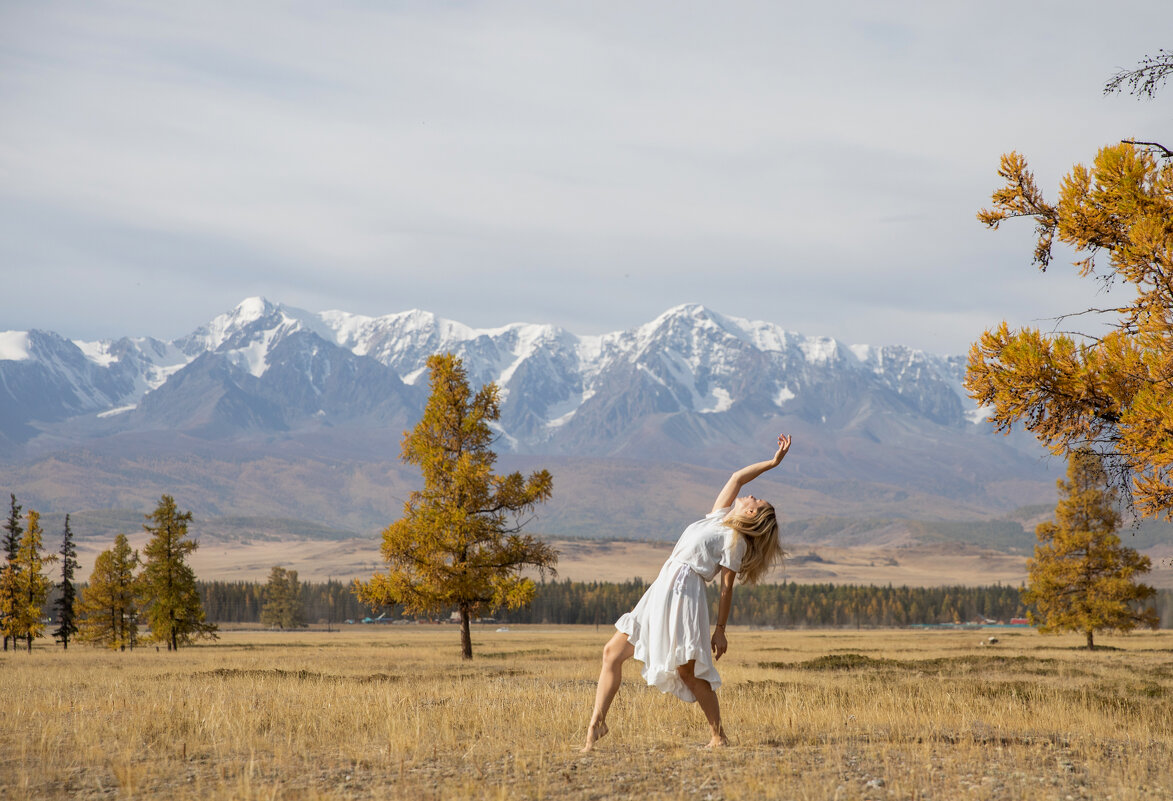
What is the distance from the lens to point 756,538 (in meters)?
8.38

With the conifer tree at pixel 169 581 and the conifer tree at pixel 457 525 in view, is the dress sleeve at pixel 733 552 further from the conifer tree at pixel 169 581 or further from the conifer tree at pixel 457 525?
the conifer tree at pixel 169 581

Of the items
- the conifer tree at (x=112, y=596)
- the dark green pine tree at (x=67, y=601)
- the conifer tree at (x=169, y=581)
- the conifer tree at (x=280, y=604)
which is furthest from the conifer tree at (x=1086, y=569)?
the conifer tree at (x=280, y=604)

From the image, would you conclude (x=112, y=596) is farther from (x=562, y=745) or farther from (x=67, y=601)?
(x=562, y=745)

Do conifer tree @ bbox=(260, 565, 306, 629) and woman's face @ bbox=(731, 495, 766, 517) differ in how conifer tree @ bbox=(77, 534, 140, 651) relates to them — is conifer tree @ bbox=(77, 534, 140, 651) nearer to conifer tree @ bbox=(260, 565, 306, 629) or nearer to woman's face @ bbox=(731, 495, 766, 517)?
woman's face @ bbox=(731, 495, 766, 517)

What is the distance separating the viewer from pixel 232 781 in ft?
24.3

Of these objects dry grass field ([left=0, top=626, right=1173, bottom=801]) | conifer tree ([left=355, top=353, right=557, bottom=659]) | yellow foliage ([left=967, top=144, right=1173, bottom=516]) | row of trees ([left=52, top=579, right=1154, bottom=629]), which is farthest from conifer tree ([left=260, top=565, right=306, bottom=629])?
yellow foliage ([left=967, top=144, right=1173, bottom=516])

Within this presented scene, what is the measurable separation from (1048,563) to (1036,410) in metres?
34.5

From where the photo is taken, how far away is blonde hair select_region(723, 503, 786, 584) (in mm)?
8305

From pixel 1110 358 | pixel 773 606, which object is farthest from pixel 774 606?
pixel 1110 358

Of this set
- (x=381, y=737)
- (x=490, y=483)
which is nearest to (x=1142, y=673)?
(x=490, y=483)

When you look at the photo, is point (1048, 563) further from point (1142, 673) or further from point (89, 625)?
point (89, 625)

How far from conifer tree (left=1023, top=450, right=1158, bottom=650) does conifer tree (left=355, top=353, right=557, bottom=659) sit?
25715 mm

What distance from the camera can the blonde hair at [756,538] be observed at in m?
8.30

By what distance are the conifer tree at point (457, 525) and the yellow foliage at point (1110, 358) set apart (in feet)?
53.2
